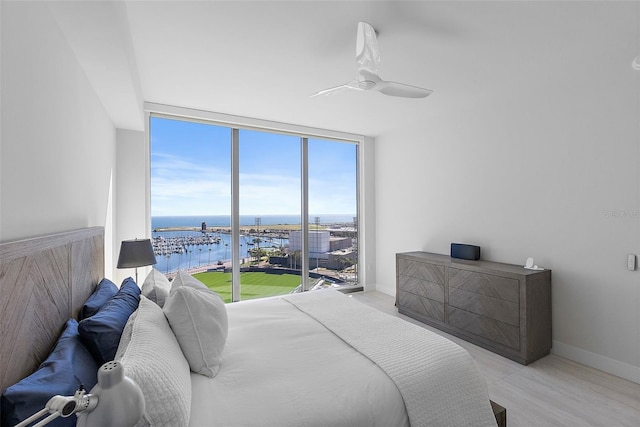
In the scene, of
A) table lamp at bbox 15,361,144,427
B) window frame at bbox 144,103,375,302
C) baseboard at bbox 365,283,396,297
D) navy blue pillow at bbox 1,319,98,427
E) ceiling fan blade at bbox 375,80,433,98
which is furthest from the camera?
baseboard at bbox 365,283,396,297

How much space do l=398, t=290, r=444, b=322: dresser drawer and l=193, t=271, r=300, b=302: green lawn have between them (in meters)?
1.63

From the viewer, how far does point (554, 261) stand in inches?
114

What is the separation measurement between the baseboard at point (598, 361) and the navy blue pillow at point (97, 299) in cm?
372

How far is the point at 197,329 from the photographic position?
4.91 ft

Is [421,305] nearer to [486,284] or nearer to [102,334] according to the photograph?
[486,284]

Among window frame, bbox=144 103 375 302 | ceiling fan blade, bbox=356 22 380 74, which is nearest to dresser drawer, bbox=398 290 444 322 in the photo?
window frame, bbox=144 103 375 302

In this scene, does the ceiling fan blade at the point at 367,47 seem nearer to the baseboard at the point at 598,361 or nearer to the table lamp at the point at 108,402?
the table lamp at the point at 108,402

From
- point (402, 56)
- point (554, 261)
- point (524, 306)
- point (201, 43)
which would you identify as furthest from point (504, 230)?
point (201, 43)

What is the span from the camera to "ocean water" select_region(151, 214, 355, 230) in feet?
12.5

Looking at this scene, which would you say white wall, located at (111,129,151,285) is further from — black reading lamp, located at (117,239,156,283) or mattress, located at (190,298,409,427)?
mattress, located at (190,298,409,427)

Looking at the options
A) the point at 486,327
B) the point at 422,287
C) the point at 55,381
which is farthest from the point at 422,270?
the point at 55,381

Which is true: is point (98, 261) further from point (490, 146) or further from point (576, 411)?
point (490, 146)

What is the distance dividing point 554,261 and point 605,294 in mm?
438

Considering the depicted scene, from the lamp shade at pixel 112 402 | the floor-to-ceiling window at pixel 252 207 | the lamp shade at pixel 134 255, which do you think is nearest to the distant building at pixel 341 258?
the floor-to-ceiling window at pixel 252 207
